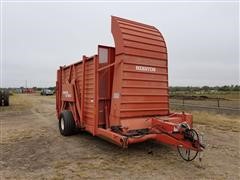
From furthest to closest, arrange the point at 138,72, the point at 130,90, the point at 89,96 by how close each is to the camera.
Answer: the point at 89,96
the point at 138,72
the point at 130,90

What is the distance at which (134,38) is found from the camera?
635 centimetres

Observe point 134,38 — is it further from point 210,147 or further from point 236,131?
point 236,131

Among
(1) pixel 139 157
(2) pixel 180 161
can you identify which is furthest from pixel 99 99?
(2) pixel 180 161

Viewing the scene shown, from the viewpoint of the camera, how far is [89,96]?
22.4 ft

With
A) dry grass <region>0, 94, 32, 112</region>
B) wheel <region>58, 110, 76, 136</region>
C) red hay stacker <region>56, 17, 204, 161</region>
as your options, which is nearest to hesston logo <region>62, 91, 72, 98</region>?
wheel <region>58, 110, 76, 136</region>

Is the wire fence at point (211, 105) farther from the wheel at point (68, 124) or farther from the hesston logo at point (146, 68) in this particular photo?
the wheel at point (68, 124)

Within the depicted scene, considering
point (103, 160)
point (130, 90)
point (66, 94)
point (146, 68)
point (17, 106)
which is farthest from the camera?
point (17, 106)

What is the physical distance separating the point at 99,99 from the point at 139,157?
5.84 ft

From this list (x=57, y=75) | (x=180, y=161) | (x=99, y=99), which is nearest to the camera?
(x=180, y=161)

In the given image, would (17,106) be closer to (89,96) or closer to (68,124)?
(68,124)

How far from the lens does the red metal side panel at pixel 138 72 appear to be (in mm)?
6117

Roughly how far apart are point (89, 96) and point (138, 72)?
1484 mm

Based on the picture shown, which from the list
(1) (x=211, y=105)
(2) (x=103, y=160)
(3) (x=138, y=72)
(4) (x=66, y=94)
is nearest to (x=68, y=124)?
(4) (x=66, y=94)

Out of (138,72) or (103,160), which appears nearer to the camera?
(103,160)
